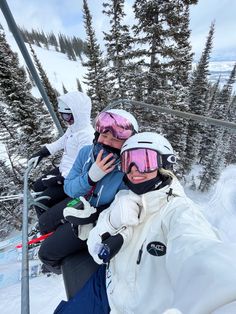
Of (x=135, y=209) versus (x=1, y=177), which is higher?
(x=135, y=209)

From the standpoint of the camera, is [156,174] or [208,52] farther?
[208,52]

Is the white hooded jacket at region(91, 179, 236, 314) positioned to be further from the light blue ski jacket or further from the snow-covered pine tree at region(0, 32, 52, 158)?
the snow-covered pine tree at region(0, 32, 52, 158)

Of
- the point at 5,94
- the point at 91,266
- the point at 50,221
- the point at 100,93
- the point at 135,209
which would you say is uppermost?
the point at 135,209

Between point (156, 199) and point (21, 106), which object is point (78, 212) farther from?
point (21, 106)

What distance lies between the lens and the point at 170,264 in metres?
1.09

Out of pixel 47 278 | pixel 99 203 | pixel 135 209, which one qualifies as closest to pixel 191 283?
pixel 135 209

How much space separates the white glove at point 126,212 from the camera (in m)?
1.61

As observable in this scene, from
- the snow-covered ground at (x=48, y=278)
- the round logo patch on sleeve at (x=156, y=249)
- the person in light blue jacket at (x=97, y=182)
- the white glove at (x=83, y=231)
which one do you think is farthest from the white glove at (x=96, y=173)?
the snow-covered ground at (x=48, y=278)

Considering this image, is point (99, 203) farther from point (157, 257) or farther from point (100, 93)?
point (100, 93)

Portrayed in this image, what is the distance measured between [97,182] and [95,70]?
17.3 m

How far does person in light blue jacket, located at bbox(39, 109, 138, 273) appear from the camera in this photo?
7.09 feet

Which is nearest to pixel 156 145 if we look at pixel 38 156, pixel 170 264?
pixel 170 264

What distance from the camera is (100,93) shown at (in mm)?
18078

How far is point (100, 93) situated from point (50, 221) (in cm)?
1638
